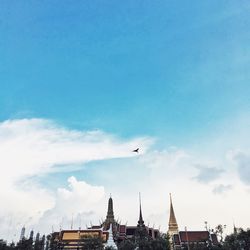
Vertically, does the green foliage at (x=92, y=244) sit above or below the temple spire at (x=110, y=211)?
below

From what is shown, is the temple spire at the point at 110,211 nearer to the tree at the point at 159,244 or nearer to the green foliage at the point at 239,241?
the tree at the point at 159,244

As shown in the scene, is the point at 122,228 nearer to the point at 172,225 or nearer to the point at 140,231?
the point at 140,231

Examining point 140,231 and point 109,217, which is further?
point 109,217

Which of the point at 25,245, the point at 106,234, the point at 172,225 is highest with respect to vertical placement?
the point at 172,225

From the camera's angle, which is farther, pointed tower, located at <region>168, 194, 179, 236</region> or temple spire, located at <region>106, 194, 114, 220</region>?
pointed tower, located at <region>168, 194, 179, 236</region>

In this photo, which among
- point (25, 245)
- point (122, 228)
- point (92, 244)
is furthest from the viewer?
point (122, 228)

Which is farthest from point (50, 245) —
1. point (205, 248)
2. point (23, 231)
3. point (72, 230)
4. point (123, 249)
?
point (23, 231)

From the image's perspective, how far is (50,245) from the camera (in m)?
78.9

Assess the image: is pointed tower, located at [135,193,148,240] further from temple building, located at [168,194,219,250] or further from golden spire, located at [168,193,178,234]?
golden spire, located at [168,193,178,234]

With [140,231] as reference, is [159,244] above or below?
below

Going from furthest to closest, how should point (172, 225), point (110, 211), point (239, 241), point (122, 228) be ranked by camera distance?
1. point (172, 225)
2. point (110, 211)
3. point (122, 228)
4. point (239, 241)

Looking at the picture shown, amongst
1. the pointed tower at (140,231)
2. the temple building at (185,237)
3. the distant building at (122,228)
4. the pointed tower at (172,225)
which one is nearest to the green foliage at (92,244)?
the pointed tower at (140,231)

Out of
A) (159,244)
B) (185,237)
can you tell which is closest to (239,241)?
(159,244)

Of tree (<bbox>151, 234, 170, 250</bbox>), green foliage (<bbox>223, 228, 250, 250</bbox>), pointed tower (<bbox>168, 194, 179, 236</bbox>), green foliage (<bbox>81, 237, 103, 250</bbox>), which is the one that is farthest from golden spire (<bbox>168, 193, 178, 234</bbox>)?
green foliage (<bbox>81, 237, 103, 250</bbox>)
